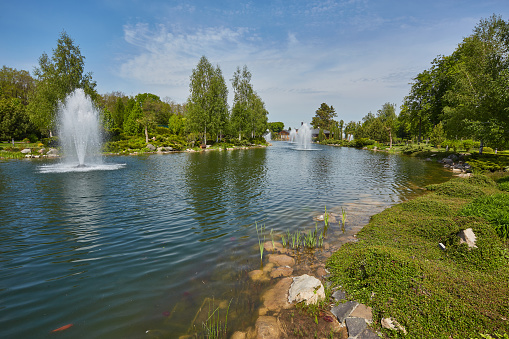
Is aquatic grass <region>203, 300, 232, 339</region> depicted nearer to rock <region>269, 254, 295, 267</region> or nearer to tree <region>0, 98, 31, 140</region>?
rock <region>269, 254, 295, 267</region>

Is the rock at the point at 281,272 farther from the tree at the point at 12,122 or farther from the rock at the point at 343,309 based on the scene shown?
the tree at the point at 12,122

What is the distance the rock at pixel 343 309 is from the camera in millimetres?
5358

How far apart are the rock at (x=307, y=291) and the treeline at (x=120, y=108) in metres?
64.0

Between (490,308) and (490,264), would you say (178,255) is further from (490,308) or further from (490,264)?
(490,264)

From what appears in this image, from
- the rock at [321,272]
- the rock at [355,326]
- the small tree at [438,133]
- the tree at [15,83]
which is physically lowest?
the rock at [321,272]

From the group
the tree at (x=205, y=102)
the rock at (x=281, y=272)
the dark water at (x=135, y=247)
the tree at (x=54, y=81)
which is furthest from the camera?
the tree at (x=205, y=102)

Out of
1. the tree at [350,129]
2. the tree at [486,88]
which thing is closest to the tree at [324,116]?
the tree at [350,129]

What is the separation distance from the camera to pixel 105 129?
62469 millimetres

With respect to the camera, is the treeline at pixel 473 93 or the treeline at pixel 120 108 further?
the treeline at pixel 120 108

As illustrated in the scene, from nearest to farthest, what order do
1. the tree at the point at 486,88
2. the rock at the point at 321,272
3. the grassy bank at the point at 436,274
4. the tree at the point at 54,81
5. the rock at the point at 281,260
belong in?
1. the grassy bank at the point at 436,274
2. the rock at the point at 321,272
3. the rock at the point at 281,260
4. the tree at the point at 486,88
5. the tree at the point at 54,81

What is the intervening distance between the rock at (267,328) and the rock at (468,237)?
21.9 feet

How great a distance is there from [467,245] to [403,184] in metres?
16.6

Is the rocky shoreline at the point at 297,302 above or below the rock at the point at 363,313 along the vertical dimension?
below

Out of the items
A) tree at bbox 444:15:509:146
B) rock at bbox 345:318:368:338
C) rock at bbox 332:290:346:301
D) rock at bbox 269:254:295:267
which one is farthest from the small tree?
rock at bbox 345:318:368:338
